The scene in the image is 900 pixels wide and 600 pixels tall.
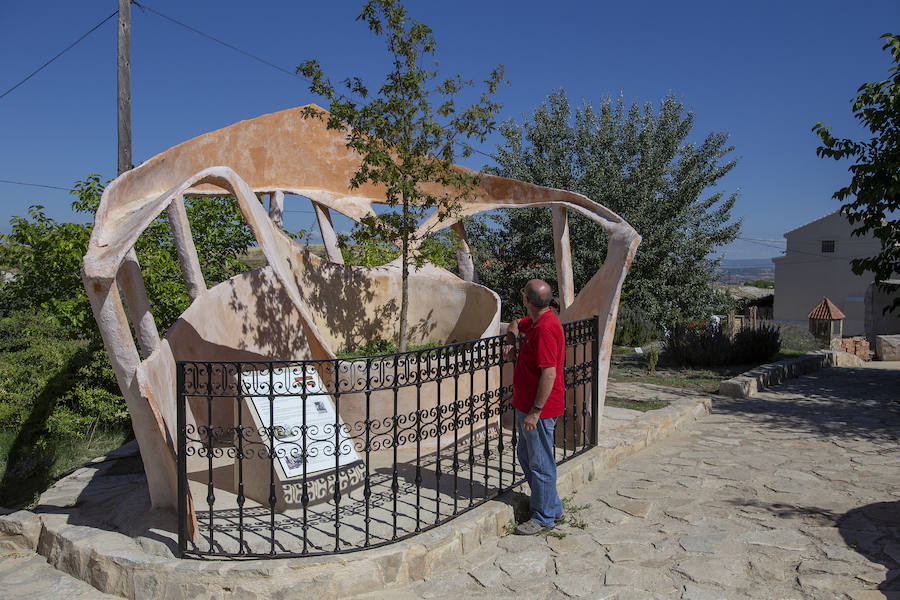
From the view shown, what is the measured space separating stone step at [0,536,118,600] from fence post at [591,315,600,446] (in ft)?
13.6

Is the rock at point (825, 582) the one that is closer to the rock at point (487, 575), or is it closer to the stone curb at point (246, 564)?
the rock at point (487, 575)

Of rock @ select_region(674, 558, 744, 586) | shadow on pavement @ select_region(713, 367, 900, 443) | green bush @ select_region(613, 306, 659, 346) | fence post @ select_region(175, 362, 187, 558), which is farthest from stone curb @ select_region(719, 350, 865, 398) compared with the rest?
fence post @ select_region(175, 362, 187, 558)

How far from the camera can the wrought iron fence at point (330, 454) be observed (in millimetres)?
3842

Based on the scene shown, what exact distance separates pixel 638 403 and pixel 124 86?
25.9 feet

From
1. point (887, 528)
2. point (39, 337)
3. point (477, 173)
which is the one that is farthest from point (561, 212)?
point (39, 337)

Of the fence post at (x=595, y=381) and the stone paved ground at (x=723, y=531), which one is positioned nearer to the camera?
the stone paved ground at (x=723, y=531)

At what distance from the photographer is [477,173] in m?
7.48

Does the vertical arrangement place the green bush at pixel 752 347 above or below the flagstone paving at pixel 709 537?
above

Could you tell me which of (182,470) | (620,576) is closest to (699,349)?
(620,576)

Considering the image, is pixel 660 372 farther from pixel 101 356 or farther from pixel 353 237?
pixel 101 356

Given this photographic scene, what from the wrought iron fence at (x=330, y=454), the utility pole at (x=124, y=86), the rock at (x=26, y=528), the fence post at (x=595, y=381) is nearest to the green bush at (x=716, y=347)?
the wrought iron fence at (x=330, y=454)

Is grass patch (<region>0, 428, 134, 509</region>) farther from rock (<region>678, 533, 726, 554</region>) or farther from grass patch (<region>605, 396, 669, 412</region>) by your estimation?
grass patch (<region>605, 396, 669, 412</region>)

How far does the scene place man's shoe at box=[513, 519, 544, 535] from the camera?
4414 millimetres

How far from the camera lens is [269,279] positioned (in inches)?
263
